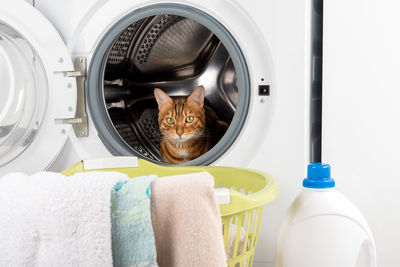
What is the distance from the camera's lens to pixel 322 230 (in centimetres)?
82

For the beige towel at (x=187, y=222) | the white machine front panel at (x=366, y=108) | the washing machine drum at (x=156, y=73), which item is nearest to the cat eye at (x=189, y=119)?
the washing machine drum at (x=156, y=73)

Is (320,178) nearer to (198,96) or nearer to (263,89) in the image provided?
(263,89)

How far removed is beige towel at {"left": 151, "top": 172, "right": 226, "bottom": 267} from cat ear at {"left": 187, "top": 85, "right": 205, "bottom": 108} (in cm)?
66

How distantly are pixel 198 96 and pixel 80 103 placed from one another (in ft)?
1.19

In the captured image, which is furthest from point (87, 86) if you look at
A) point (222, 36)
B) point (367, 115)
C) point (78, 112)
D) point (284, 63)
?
point (367, 115)

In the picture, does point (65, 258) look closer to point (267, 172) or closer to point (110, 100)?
point (267, 172)

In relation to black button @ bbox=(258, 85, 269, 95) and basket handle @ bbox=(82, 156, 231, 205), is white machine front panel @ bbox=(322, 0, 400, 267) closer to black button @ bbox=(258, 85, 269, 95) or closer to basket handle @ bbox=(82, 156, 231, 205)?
black button @ bbox=(258, 85, 269, 95)

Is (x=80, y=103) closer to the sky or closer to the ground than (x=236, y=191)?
closer to the sky

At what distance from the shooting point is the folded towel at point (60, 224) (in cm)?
56

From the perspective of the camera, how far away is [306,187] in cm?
85

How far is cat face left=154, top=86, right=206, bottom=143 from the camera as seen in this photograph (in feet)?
4.17

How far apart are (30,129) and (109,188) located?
2.07 ft

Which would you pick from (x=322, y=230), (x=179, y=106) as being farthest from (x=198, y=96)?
(x=322, y=230)

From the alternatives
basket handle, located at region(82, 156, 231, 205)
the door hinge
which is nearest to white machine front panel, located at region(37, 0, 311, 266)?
basket handle, located at region(82, 156, 231, 205)
